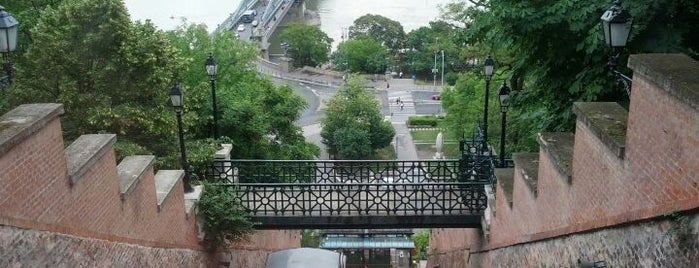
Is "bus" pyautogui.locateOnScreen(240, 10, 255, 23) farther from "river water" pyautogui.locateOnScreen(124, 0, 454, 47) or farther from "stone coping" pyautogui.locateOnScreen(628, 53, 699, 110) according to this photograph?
"stone coping" pyautogui.locateOnScreen(628, 53, 699, 110)

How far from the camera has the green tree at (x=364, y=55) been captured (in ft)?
254

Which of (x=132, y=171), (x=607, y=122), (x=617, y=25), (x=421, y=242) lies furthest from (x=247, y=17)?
(x=607, y=122)

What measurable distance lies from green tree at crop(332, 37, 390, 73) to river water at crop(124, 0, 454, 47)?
13.2 meters

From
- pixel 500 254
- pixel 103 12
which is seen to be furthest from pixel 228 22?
pixel 500 254

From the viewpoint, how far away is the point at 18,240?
515 centimetres

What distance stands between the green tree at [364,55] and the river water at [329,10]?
13180 millimetres

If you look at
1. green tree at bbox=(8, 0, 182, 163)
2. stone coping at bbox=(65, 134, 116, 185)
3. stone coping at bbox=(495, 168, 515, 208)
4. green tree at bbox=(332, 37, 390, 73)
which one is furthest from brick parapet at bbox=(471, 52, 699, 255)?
green tree at bbox=(332, 37, 390, 73)

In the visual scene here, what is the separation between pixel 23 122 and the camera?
18.6 feet

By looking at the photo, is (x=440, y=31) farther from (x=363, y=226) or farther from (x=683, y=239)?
(x=683, y=239)

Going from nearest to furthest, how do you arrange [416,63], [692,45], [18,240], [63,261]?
[18,240] < [63,261] < [692,45] < [416,63]

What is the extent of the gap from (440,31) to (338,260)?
59.2 meters

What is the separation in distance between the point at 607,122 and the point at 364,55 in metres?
72.3

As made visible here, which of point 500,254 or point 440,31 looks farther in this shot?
point 440,31

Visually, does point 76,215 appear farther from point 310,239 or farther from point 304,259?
point 310,239
